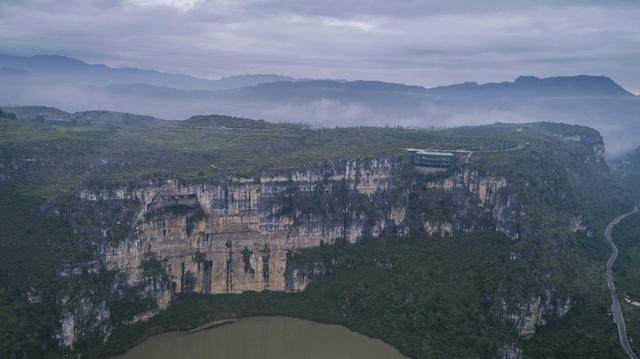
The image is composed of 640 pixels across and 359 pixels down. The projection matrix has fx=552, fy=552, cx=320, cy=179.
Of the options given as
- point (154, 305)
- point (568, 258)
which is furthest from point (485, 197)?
point (154, 305)

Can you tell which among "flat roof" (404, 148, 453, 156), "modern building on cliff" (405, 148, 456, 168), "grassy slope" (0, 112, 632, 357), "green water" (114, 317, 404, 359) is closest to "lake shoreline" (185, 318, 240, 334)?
"green water" (114, 317, 404, 359)

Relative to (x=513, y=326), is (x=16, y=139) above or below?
above

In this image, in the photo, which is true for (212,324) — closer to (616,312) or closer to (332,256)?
(332,256)

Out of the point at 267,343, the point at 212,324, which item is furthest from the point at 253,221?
the point at 267,343

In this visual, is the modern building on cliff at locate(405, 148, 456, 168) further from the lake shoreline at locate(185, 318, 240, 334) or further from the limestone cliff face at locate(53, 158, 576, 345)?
the lake shoreline at locate(185, 318, 240, 334)

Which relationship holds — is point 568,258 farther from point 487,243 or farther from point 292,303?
point 292,303

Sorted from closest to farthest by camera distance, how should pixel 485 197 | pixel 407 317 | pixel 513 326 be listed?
pixel 513 326
pixel 407 317
pixel 485 197
